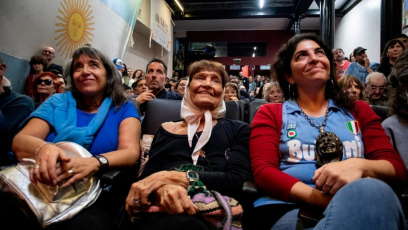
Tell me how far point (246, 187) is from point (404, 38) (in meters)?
3.50

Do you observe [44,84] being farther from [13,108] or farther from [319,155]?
[319,155]

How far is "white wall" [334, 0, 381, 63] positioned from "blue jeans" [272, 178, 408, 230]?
298 inches

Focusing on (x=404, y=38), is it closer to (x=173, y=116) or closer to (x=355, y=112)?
(x=355, y=112)

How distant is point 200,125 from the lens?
1416 mm

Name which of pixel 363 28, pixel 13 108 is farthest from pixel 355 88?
pixel 363 28

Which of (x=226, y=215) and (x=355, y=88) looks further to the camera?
(x=355, y=88)

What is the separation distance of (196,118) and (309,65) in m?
0.62

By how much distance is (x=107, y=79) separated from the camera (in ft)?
5.20

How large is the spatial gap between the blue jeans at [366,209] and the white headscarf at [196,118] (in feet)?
2.14

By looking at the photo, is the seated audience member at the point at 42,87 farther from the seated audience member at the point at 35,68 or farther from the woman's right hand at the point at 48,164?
the woman's right hand at the point at 48,164

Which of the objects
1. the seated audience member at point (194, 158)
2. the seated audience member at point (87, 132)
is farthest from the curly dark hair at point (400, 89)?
the seated audience member at point (87, 132)

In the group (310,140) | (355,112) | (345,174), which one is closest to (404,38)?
(355,112)

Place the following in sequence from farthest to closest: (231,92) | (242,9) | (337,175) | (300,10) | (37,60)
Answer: (242,9)
(300,10)
(231,92)
(37,60)
(337,175)

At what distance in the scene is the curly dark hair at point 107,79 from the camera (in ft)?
5.02
